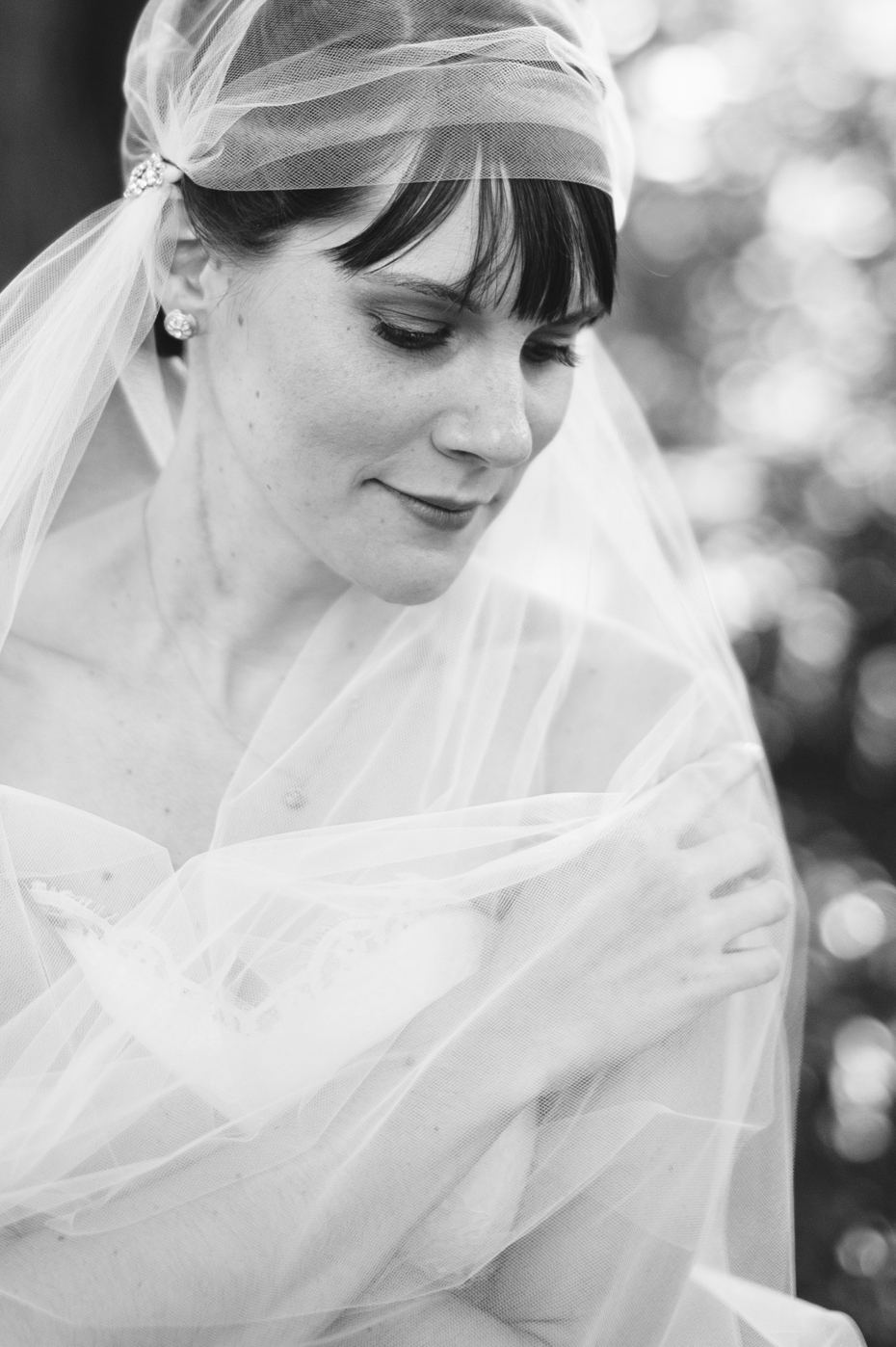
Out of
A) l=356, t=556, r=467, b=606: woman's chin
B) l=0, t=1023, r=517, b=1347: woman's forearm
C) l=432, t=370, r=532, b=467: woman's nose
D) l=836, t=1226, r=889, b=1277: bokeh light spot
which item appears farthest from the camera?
l=836, t=1226, r=889, b=1277: bokeh light spot

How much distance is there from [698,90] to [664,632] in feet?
7.68

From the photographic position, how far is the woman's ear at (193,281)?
1787mm

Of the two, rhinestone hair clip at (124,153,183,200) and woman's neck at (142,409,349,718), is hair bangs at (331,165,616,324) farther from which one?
woman's neck at (142,409,349,718)

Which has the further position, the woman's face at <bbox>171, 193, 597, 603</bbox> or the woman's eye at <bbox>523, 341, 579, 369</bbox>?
the woman's eye at <bbox>523, 341, 579, 369</bbox>

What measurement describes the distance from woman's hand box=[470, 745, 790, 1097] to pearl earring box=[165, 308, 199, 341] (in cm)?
93

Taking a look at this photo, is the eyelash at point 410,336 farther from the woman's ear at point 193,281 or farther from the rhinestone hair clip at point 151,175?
the rhinestone hair clip at point 151,175

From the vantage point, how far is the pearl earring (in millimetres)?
1833

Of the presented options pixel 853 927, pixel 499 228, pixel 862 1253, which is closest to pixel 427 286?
pixel 499 228

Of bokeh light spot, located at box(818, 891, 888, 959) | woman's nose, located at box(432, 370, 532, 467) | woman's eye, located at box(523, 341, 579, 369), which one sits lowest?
bokeh light spot, located at box(818, 891, 888, 959)

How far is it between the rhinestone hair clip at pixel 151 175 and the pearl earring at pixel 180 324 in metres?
0.17

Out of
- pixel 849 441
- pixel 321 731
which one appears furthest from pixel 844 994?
pixel 321 731

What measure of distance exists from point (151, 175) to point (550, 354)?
0.61 metres

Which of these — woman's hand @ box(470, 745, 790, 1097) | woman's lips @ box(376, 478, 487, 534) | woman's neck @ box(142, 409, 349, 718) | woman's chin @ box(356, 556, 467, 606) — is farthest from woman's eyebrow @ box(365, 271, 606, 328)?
woman's hand @ box(470, 745, 790, 1097)

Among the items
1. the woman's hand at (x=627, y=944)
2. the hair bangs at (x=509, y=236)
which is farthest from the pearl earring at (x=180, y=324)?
the woman's hand at (x=627, y=944)
